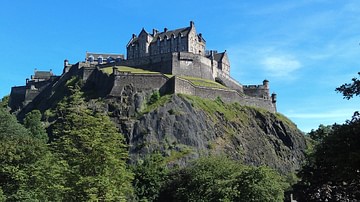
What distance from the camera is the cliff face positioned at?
7175cm

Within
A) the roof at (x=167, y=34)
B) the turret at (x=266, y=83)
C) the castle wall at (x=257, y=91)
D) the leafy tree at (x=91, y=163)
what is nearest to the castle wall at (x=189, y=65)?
the roof at (x=167, y=34)

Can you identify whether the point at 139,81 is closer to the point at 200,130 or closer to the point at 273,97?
the point at 200,130

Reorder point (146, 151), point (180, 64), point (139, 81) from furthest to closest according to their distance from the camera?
1. point (180, 64)
2. point (139, 81)
3. point (146, 151)

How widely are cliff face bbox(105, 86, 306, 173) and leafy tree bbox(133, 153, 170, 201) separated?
18.9 feet

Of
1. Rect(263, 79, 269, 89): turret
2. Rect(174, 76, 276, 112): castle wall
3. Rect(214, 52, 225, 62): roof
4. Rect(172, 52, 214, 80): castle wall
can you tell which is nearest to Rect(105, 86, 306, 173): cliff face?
Rect(174, 76, 276, 112): castle wall

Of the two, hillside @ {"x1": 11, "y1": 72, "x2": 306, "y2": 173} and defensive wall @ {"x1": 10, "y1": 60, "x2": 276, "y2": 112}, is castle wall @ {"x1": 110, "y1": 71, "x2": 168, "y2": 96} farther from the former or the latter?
hillside @ {"x1": 11, "y1": 72, "x2": 306, "y2": 173}

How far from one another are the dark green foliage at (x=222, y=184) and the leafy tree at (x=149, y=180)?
107 cm

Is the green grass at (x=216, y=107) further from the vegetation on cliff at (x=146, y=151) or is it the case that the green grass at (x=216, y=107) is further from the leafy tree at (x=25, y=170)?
the leafy tree at (x=25, y=170)

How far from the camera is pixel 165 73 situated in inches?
3632

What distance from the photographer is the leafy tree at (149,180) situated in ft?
199

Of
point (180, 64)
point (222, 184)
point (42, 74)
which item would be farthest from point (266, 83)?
point (42, 74)

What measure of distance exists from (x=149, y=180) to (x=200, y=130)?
17879 mm

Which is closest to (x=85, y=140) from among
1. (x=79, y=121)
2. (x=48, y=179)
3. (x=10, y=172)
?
(x=79, y=121)

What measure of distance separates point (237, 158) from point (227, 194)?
1140 inches
